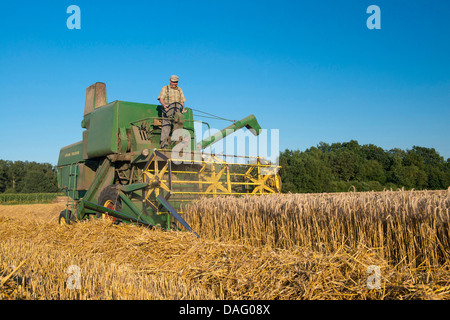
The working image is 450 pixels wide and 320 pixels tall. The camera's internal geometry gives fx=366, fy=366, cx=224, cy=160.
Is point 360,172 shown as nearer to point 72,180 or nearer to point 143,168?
point 72,180

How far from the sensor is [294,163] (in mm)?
21188

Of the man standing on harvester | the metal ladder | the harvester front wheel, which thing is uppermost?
the man standing on harvester

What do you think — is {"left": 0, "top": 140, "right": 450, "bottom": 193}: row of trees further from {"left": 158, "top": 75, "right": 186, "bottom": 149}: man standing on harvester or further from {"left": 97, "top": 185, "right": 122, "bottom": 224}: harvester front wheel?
{"left": 97, "top": 185, "right": 122, "bottom": 224}: harvester front wheel

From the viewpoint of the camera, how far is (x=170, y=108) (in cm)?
850

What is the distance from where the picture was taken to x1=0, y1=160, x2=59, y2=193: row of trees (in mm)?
68825

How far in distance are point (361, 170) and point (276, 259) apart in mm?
24002

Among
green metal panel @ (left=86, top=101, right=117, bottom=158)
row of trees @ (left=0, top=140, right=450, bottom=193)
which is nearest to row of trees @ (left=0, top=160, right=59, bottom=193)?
row of trees @ (left=0, top=140, right=450, bottom=193)

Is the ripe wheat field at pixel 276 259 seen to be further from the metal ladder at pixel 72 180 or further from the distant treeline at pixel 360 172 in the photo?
the distant treeline at pixel 360 172

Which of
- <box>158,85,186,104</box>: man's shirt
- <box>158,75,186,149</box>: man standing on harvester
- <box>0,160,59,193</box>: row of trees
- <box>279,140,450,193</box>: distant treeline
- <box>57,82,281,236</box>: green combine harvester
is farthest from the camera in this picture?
<box>0,160,59,193</box>: row of trees

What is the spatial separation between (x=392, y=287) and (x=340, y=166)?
24.4 m

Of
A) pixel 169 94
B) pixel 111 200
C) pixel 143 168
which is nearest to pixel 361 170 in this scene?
pixel 169 94

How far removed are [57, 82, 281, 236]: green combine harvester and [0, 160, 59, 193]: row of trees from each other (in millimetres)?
66026

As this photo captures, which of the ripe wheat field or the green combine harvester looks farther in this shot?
the green combine harvester
